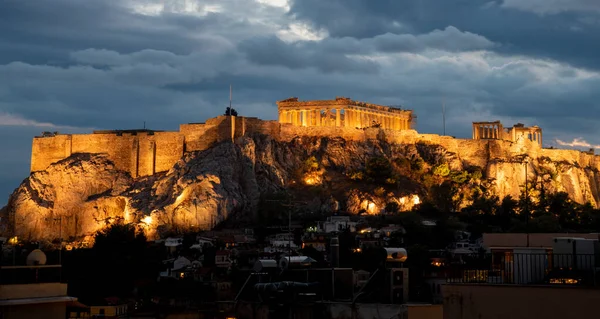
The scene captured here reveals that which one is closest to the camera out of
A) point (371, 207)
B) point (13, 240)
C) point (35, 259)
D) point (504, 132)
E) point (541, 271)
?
point (541, 271)

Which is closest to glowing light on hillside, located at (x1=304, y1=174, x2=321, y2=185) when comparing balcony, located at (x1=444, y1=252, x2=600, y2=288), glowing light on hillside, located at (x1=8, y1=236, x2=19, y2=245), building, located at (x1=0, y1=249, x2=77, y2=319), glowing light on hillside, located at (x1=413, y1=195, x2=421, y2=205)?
glowing light on hillside, located at (x1=413, y1=195, x2=421, y2=205)

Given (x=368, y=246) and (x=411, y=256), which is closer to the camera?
(x=411, y=256)

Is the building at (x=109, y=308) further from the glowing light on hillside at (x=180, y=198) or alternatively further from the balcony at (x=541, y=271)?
the glowing light on hillside at (x=180, y=198)

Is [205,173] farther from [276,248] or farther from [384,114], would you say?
[384,114]

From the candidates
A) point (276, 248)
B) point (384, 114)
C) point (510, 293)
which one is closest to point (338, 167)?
point (384, 114)

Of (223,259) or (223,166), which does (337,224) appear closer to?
(223,166)

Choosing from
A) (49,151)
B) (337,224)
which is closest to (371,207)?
(337,224)
